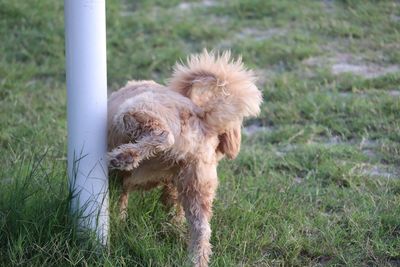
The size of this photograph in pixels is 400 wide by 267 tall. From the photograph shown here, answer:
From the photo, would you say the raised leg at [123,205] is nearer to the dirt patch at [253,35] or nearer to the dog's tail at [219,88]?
the dog's tail at [219,88]

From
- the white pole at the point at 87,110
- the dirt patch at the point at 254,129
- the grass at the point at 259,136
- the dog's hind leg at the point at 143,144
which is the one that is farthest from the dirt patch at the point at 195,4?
the dog's hind leg at the point at 143,144

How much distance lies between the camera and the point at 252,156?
5.20 metres

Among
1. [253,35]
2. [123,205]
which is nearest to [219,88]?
[123,205]

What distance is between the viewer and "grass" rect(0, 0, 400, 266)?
3.71 meters

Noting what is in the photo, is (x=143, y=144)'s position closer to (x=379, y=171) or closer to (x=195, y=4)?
(x=379, y=171)

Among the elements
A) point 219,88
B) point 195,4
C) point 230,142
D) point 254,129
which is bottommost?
point 254,129

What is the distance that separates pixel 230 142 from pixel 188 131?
373 millimetres

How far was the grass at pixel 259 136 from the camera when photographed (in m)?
3.71

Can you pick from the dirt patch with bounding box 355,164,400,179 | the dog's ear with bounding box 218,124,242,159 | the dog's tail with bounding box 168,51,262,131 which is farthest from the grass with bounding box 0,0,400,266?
the dog's tail with bounding box 168,51,262,131

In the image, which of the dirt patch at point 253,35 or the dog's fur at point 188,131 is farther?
the dirt patch at point 253,35

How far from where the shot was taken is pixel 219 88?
12.2 ft

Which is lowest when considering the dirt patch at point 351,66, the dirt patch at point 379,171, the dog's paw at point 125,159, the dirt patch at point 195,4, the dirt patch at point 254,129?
the dirt patch at point 254,129

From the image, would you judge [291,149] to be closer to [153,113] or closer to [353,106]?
[353,106]

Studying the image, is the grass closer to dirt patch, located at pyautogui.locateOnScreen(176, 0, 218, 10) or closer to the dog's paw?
dirt patch, located at pyautogui.locateOnScreen(176, 0, 218, 10)
